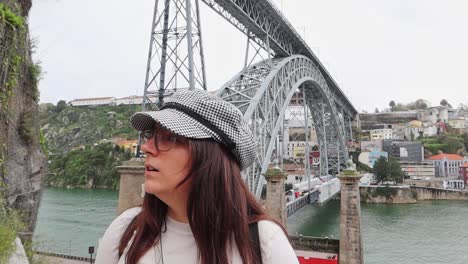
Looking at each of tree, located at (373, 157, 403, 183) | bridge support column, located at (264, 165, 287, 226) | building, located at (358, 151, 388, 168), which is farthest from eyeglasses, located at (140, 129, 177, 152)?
building, located at (358, 151, 388, 168)

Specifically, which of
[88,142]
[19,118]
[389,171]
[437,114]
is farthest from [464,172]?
[88,142]

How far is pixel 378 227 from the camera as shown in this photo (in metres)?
22.9

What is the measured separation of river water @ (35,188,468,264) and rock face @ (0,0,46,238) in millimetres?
8667

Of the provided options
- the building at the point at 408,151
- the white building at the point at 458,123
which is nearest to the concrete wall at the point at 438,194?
the building at the point at 408,151

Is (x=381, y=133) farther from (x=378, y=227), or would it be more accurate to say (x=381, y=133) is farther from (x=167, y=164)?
(x=167, y=164)

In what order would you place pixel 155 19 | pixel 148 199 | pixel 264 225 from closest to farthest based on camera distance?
1. pixel 264 225
2. pixel 148 199
3. pixel 155 19

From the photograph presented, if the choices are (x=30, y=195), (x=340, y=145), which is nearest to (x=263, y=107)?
(x=30, y=195)

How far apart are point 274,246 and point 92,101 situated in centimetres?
8651

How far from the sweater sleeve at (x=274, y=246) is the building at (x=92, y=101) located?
82.6m

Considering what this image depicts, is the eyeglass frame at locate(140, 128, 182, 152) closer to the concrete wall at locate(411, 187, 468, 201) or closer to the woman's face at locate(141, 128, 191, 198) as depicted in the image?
the woman's face at locate(141, 128, 191, 198)

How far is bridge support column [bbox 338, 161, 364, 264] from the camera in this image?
10.5 metres

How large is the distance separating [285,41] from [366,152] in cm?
3141

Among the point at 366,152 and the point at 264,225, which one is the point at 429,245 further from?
the point at 366,152

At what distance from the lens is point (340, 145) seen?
32188mm
